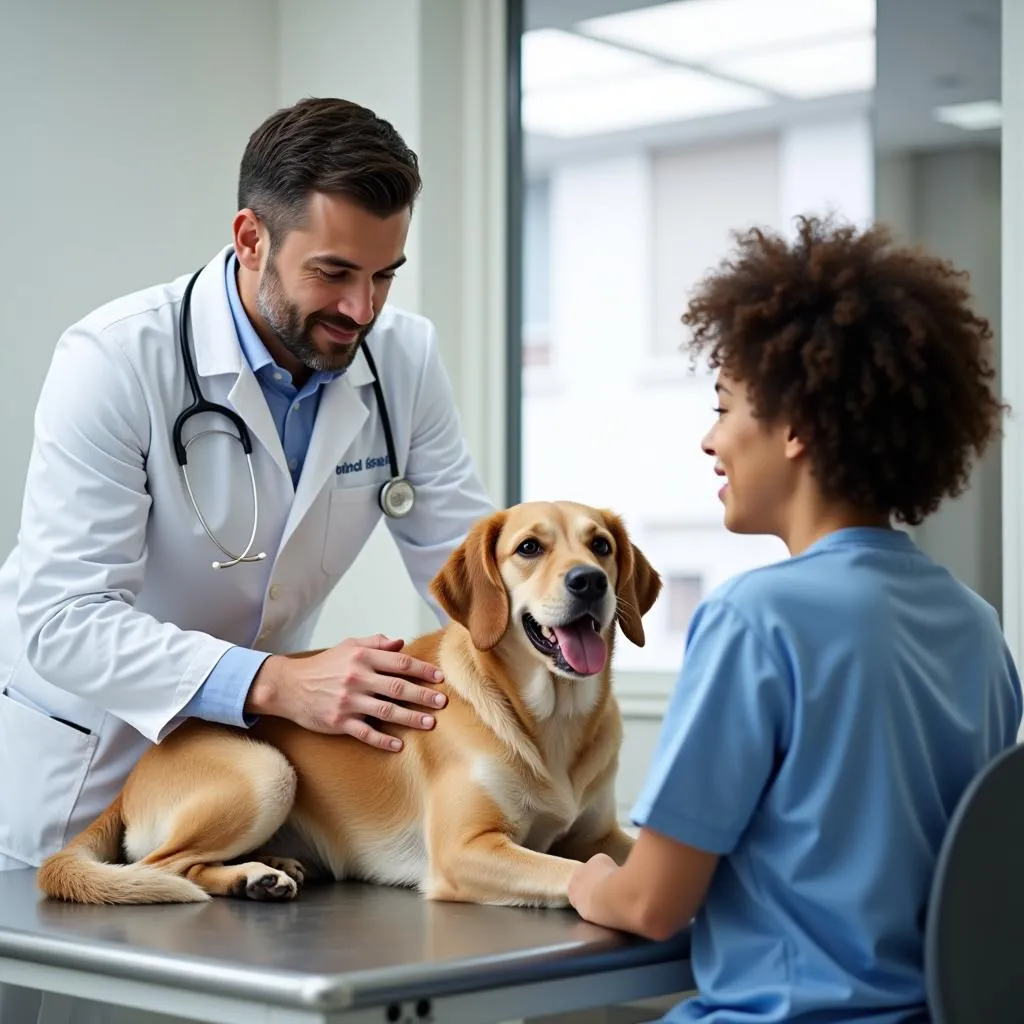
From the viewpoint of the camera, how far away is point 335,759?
169 centimetres

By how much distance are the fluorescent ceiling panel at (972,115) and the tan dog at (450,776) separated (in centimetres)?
142

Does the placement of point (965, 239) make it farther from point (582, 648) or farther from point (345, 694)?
point (345, 694)

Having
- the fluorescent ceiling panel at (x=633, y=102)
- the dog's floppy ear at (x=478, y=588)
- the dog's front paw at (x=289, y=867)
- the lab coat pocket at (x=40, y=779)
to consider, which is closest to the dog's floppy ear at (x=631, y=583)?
the dog's floppy ear at (x=478, y=588)

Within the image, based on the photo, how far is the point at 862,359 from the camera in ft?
3.84

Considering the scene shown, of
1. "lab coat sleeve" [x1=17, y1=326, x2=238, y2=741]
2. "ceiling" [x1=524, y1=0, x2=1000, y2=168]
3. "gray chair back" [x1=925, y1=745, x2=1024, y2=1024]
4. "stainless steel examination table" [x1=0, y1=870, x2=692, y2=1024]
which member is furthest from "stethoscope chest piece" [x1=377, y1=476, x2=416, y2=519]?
"ceiling" [x1=524, y1=0, x2=1000, y2=168]

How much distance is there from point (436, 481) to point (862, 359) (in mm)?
1062

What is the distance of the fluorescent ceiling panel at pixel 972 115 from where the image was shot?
268 centimetres

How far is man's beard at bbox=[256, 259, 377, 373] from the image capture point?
188 centimetres

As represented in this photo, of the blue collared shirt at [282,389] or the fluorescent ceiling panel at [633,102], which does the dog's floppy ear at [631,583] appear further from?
the fluorescent ceiling panel at [633,102]

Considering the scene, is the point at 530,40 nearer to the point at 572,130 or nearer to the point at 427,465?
the point at 572,130

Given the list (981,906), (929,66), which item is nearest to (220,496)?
(981,906)

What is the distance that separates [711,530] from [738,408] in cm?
469

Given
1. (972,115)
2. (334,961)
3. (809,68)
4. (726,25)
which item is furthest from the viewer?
(809,68)

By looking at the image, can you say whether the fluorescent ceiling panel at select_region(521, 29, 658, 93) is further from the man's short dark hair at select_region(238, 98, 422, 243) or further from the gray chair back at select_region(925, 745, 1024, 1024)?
the gray chair back at select_region(925, 745, 1024, 1024)
